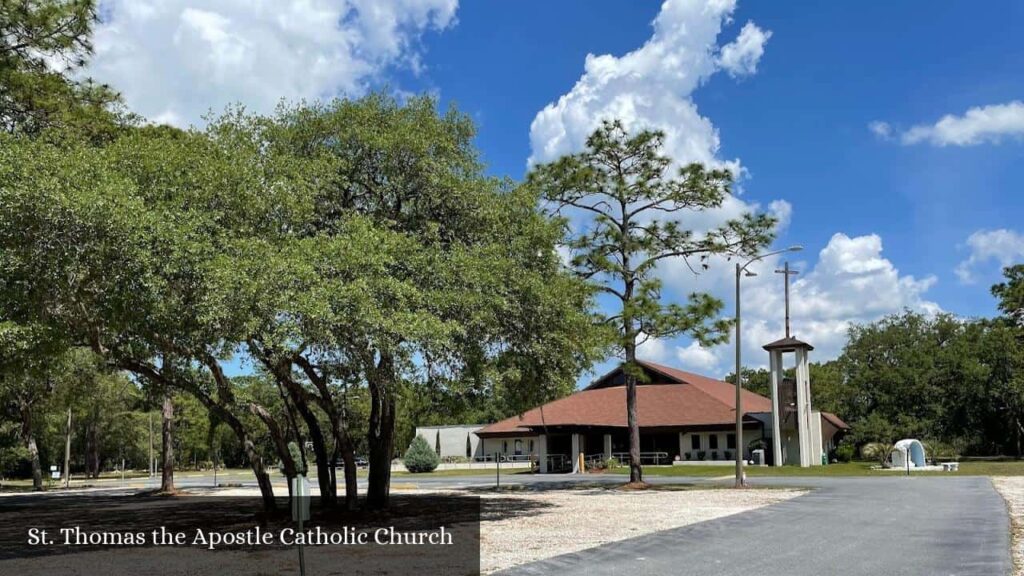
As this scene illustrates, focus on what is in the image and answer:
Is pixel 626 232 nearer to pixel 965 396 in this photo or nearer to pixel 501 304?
pixel 501 304

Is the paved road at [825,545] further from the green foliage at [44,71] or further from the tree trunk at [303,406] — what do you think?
the green foliage at [44,71]

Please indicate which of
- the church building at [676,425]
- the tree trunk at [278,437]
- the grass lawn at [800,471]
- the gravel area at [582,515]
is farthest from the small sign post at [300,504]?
the church building at [676,425]

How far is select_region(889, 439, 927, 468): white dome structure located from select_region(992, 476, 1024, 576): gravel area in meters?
9.78

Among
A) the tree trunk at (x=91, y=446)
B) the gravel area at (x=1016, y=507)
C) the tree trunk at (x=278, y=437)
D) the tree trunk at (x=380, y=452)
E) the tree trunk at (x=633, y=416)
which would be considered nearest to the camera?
the gravel area at (x=1016, y=507)

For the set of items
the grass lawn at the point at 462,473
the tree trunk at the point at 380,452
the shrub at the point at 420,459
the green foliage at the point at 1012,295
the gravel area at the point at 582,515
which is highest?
the green foliage at the point at 1012,295

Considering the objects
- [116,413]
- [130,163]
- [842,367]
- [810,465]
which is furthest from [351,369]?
[842,367]

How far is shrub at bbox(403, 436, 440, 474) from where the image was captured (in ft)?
188

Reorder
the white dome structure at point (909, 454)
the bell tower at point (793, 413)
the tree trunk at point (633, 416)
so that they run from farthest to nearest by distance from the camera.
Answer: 1. the bell tower at point (793, 413)
2. the white dome structure at point (909, 454)
3. the tree trunk at point (633, 416)

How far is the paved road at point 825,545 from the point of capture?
1176cm

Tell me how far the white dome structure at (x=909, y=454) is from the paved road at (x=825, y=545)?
23.4 meters

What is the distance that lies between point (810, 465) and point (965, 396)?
83.9ft

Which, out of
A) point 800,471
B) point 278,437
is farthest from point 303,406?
point 800,471

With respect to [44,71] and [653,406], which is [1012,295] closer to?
[653,406]

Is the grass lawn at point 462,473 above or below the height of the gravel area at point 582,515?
below
